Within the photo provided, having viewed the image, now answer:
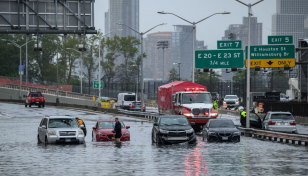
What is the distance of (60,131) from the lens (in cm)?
2506

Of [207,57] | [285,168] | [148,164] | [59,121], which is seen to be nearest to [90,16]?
[59,121]

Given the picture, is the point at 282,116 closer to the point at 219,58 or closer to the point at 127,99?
the point at 219,58

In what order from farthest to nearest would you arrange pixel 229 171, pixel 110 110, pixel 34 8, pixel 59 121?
1. pixel 110 110
2. pixel 34 8
3. pixel 59 121
4. pixel 229 171

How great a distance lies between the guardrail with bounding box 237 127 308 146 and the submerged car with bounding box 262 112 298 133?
4.61 ft

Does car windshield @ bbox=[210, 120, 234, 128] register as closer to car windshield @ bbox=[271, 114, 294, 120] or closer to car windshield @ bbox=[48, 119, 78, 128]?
car windshield @ bbox=[271, 114, 294, 120]

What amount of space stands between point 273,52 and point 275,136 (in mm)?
15306

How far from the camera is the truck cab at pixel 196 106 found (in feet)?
111

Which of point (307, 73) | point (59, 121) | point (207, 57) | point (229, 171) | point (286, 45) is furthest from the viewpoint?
point (307, 73)

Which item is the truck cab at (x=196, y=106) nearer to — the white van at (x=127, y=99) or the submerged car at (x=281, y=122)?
the submerged car at (x=281, y=122)

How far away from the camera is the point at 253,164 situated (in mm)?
17391

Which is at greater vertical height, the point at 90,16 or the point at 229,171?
the point at 90,16

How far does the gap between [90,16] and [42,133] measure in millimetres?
11752

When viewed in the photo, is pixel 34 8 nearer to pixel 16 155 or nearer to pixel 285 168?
pixel 16 155

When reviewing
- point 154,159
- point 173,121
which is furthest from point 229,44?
point 154,159
